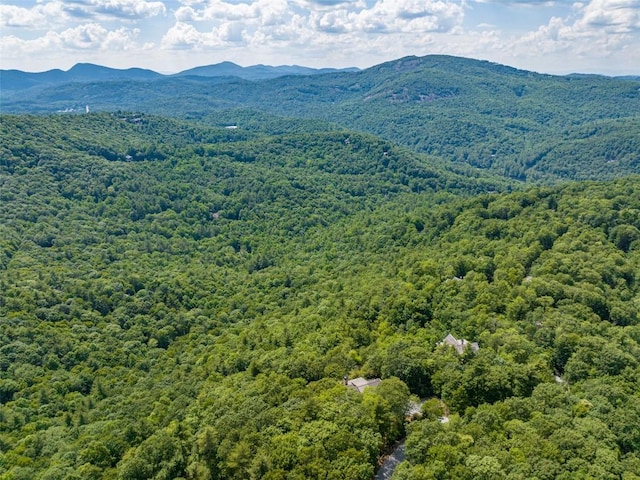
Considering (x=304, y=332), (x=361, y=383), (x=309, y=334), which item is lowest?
(x=304, y=332)

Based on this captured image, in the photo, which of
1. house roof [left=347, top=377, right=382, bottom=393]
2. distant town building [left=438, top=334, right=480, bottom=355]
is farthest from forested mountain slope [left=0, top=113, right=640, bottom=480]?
house roof [left=347, top=377, right=382, bottom=393]

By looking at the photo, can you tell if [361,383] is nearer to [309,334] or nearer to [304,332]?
[309,334]

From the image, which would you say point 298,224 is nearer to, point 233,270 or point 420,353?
point 233,270

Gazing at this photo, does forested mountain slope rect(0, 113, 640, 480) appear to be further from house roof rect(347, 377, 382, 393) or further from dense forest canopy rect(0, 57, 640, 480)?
house roof rect(347, 377, 382, 393)

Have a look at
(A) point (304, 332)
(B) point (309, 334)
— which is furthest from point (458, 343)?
(A) point (304, 332)

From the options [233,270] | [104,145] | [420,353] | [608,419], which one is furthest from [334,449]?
[104,145]

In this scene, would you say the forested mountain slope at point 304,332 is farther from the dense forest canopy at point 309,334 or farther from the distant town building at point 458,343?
the distant town building at point 458,343
